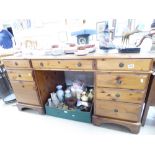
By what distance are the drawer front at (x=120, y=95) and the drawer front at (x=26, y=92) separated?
77cm

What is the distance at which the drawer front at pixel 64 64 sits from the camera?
3.97 ft

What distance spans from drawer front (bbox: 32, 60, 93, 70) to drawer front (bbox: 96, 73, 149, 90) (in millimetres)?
141

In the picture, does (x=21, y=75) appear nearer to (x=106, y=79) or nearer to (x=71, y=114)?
(x=71, y=114)

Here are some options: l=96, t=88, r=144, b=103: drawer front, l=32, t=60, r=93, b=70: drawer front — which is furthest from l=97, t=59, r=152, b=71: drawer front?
l=96, t=88, r=144, b=103: drawer front

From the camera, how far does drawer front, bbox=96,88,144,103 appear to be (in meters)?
1.18

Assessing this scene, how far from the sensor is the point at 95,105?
4.53ft

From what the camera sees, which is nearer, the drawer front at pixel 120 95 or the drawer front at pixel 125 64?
the drawer front at pixel 125 64

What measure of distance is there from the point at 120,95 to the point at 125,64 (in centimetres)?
A: 31

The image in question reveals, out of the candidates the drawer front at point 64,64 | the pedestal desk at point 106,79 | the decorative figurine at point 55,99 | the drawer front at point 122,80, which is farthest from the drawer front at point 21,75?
the drawer front at point 122,80

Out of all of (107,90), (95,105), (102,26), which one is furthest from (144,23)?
(95,105)

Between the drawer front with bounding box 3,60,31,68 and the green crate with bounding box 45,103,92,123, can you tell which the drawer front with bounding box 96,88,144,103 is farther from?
the drawer front with bounding box 3,60,31,68

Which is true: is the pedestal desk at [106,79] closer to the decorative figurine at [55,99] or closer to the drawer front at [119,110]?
the drawer front at [119,110]

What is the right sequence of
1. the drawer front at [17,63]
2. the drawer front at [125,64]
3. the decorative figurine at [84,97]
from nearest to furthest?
1. the drawer front at [125,64]
2. the drawer front at [17,63]
3. the decorative figurine at [84,97]

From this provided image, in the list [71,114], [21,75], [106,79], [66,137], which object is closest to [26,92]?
[21,75]
